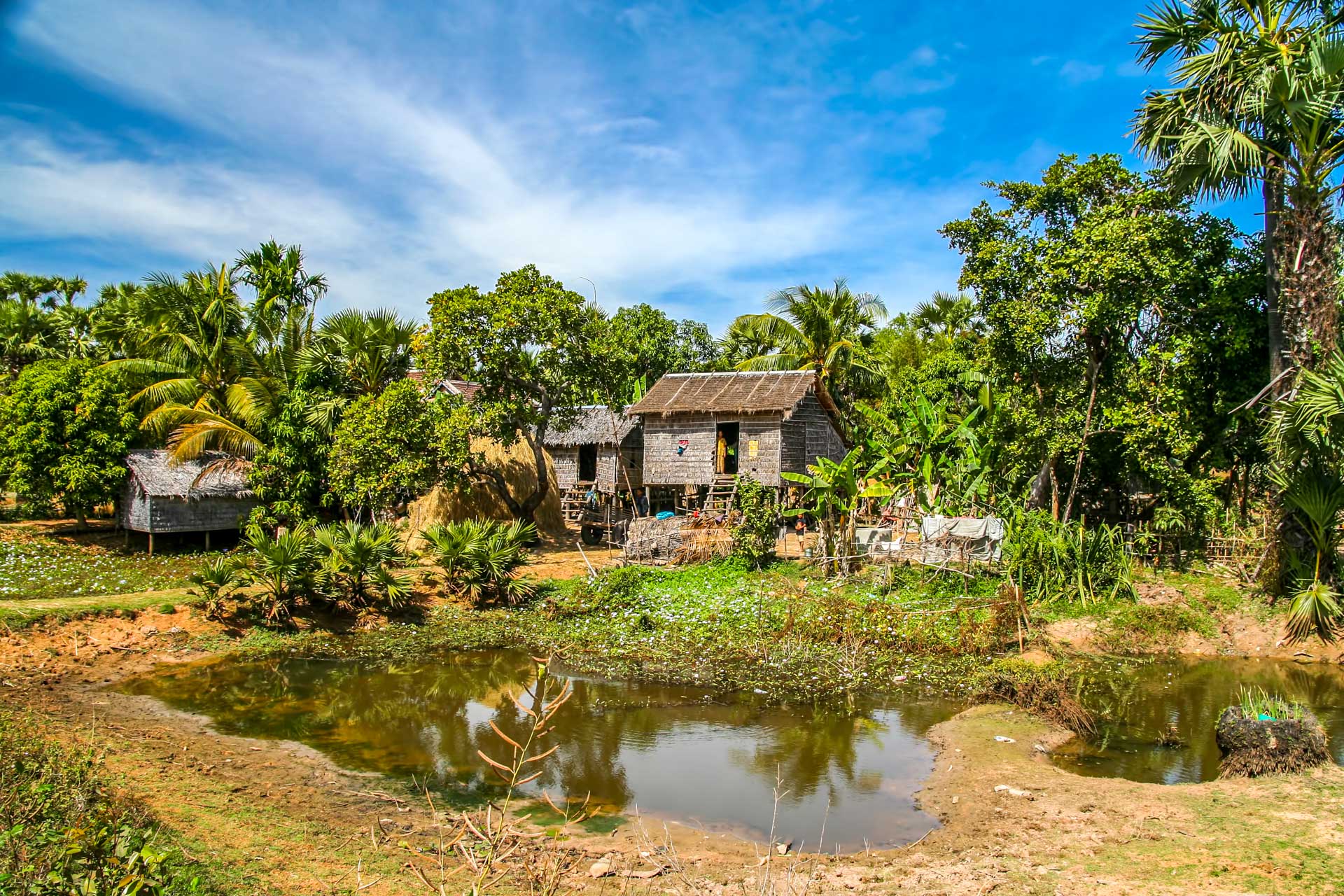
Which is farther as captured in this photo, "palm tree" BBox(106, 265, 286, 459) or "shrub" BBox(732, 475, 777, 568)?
"palm tree" BBox(106, 265, 286, 459)

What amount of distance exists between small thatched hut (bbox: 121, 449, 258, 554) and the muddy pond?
790 centimetres

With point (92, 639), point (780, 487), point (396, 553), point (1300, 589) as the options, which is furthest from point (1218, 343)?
point (92, 639)

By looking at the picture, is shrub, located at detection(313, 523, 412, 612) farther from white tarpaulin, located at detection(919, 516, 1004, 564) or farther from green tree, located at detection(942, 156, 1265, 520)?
green tree, located at detection(942, 156, 1265, 520)

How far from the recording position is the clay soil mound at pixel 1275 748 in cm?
775

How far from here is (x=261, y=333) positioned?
77.0 feet

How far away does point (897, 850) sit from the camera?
673cm

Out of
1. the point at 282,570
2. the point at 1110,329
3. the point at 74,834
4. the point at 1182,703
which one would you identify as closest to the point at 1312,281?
the point at 1110,329

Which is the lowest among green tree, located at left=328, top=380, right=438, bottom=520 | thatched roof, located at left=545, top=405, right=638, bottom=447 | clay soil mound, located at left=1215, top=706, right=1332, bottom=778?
clay soil mound, located at left=1215, top=706, right=1332, bottom=778

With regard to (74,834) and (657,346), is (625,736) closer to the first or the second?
(74,834)

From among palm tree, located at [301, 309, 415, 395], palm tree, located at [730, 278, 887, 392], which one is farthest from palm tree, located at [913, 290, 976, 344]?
palm tree, located at [301, 309, 415, 395]

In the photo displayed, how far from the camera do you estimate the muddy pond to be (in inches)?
309

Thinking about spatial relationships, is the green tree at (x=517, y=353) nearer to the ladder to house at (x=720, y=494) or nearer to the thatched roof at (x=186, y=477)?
the ladder to house at (x=720, y=494)

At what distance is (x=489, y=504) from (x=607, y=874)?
51.8ft

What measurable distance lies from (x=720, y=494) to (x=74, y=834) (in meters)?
19.0
